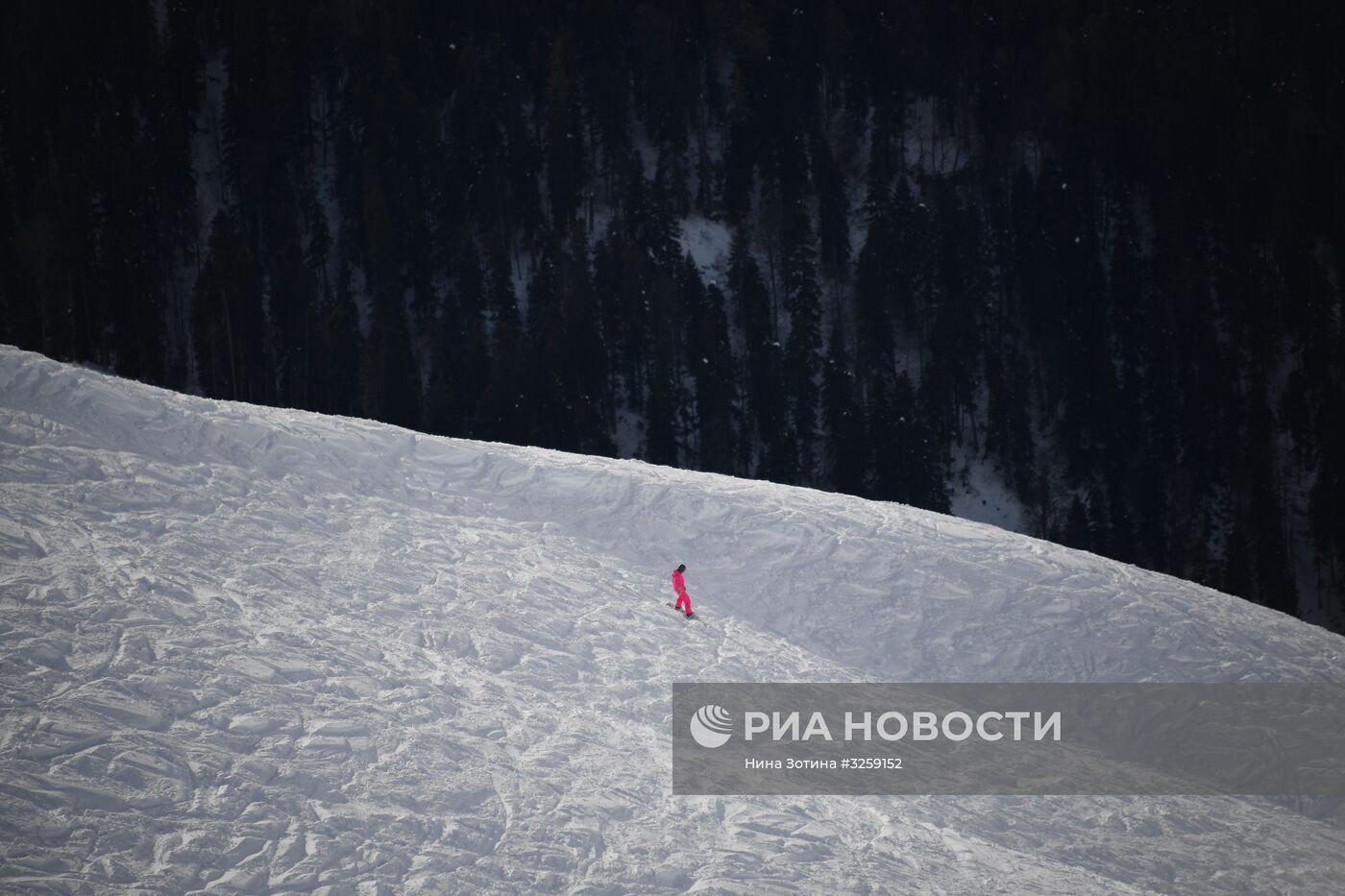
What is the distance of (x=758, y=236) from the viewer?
92.7 metres

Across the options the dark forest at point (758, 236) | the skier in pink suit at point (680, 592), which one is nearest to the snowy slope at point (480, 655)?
the skier in pink suit at point (680, 592)

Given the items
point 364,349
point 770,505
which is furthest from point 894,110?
point 770,505

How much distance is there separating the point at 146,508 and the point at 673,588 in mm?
9994

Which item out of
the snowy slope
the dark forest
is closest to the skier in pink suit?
the snowy slope

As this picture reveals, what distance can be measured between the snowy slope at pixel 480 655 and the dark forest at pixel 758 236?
1833 inches

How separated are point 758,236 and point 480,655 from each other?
7923 centimetres

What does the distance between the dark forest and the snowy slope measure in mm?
46547

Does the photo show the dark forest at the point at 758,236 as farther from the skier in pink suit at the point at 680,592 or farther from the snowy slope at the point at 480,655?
the skier in pink suit at the point at 680,592

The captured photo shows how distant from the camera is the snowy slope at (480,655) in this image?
12258 millimetres

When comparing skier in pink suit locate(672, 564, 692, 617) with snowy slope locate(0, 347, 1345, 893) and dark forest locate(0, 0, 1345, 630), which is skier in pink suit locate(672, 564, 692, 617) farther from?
dark forest locate(0, 0, 1345, 630)

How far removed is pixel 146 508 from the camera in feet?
64.1

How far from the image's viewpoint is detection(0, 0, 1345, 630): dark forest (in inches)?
3017

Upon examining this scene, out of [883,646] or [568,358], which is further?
[568,358]

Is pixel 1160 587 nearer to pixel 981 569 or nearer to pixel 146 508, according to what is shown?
pixel 981 569
